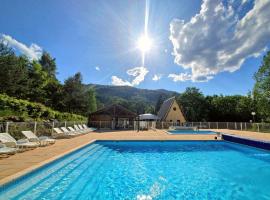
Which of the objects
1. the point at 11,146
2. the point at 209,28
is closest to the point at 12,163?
the point at 11,146

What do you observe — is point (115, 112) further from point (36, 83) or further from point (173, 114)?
point (36, 83)

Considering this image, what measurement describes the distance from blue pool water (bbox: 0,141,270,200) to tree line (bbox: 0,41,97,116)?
17.7 meters

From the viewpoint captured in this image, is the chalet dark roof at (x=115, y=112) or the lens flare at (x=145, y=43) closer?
the lens flare at (x=145, y=43)

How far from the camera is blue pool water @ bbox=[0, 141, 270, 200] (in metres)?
4.76

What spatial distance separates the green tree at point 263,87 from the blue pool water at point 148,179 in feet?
85.7

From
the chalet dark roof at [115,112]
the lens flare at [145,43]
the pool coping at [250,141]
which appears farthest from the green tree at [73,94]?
the pool coping at [250,141]

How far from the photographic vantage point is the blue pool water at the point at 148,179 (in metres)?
4.76

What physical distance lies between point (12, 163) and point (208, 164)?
24.9 ft

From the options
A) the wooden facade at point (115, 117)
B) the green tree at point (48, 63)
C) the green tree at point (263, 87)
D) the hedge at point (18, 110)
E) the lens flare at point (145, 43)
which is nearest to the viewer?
the hedge at point (18, 110)

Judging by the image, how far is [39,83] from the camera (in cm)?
3278

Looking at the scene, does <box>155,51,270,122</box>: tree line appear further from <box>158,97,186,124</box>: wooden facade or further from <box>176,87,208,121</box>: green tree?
<box>158,97,186,124</box>: wooden facade

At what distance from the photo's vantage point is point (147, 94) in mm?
141000

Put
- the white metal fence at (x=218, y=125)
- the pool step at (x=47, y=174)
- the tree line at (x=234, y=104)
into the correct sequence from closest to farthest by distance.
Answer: the pool step at (x=47, y=174) → the white metal fence at (x=218, y=125) → the tree line at (x=234, y=104)

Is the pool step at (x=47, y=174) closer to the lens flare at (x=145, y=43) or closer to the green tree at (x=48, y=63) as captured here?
the lens flare at (x=145, y=43)
